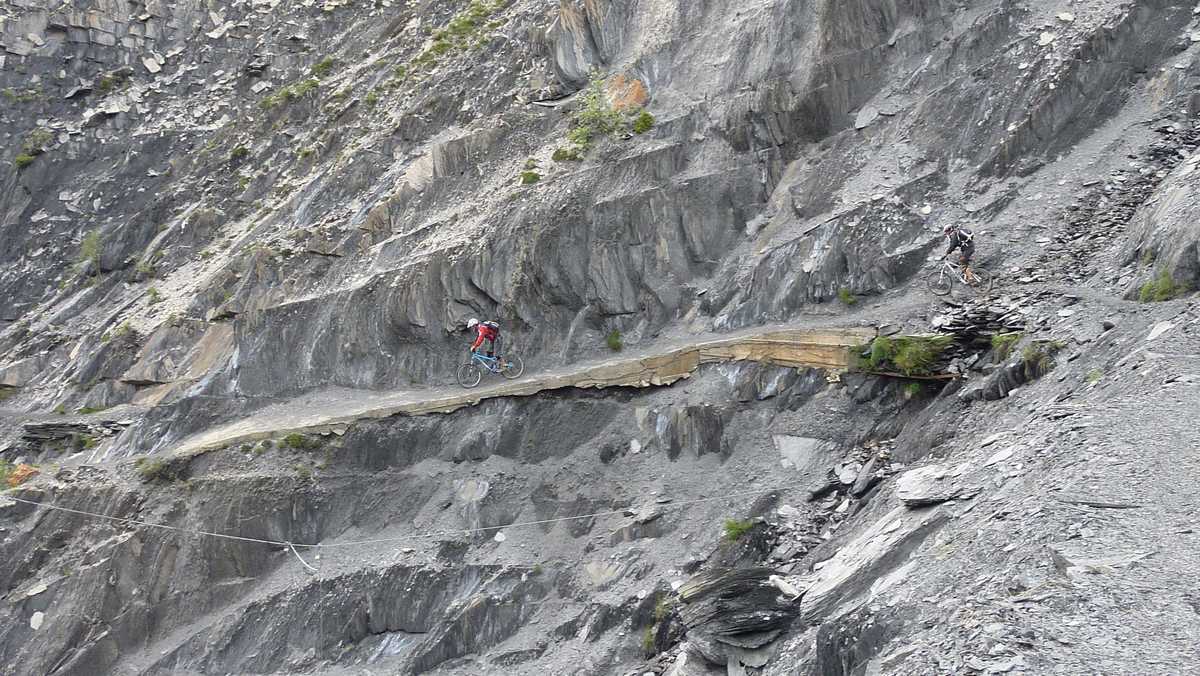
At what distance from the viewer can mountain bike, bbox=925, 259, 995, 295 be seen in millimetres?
18844

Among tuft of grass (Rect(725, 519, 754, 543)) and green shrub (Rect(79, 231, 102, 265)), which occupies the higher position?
green shrub (Rect(79, 231, 102, 265))

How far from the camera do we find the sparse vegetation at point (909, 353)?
17.0 metres

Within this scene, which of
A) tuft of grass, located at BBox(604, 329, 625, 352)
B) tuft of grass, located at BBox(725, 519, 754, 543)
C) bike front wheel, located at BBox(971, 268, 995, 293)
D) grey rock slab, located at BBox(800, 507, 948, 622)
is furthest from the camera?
tuft of grass, located at BBox(604, 329, 625, 352)

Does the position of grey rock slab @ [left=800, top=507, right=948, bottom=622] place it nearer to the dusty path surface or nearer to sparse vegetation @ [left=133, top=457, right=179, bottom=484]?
the dusty path surface

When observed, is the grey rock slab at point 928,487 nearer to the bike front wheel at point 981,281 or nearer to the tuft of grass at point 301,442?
the bike front wheel at point 981,281

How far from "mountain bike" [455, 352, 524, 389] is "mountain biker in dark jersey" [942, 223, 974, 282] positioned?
1059 cm

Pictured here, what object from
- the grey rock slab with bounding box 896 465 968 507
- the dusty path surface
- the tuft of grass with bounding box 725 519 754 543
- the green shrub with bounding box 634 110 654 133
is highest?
the green shrub with bounding box 634 110 654 133

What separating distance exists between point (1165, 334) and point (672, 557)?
9.20 m

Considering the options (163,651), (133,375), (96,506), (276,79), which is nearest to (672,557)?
(163,651)

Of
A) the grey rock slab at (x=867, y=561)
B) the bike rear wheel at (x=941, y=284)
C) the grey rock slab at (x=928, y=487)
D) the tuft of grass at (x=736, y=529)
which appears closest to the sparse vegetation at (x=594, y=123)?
the bike rear wheel at (x=941, y=284)

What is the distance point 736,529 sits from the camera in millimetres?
16859

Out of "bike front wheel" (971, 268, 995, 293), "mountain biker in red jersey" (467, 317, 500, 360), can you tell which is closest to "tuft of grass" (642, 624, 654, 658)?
"mountain biker in red jersey" (467, 317, 500, 360)

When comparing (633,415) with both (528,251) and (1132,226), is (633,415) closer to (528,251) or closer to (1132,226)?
(528,251)

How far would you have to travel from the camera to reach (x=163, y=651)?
71.1 feet
